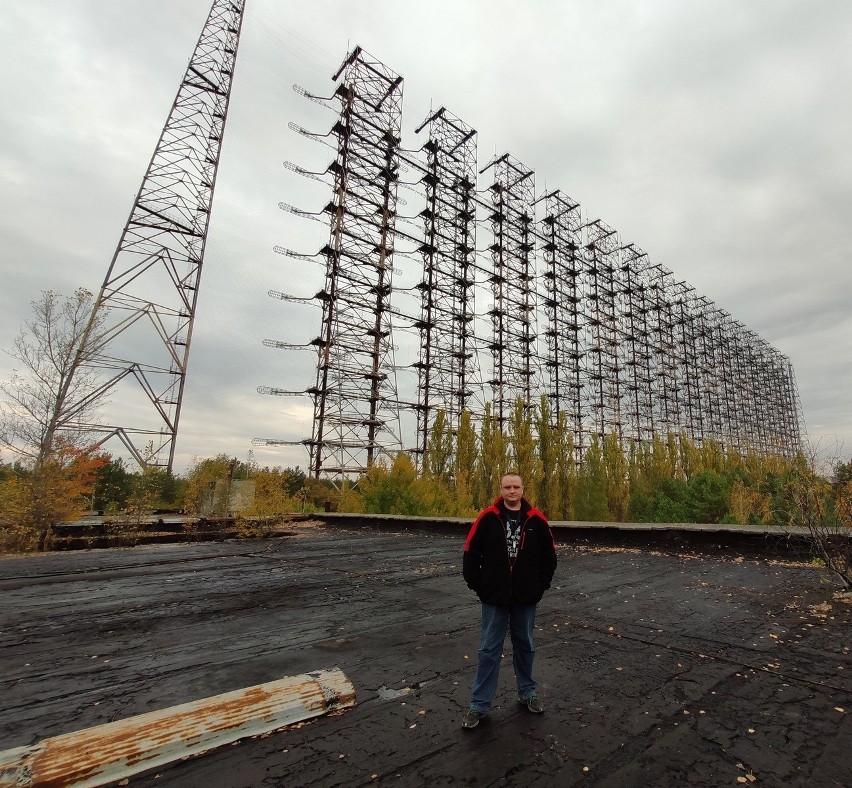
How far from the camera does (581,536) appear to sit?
1116 centimetres

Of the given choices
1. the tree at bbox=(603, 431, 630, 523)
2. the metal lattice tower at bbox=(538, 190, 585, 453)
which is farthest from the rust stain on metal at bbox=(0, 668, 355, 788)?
the metal lattice tower at bbox=(538, 190, 585, 453)

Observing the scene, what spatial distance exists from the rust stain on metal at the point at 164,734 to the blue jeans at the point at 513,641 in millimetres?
885

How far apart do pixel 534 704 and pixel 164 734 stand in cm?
204

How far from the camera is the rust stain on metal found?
2.02m

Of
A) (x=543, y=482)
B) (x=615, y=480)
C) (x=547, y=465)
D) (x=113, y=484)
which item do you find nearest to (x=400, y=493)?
(x=543, y=482)

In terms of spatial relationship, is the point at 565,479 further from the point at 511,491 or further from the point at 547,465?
the point at 511,491

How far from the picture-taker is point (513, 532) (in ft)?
9.86

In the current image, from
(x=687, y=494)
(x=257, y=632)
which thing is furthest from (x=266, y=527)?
(x=687, y=494)

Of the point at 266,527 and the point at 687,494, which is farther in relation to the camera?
the point at 687,494

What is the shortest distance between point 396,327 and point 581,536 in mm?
20778

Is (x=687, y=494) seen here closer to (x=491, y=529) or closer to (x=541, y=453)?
(x=541, y=453)

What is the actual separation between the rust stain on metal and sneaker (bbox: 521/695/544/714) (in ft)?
3.54

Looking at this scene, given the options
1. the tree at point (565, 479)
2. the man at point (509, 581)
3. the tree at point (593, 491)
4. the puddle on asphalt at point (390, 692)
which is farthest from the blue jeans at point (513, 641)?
the tree at point (593, 491)

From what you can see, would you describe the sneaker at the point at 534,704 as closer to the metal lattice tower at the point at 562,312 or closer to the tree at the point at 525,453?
the tree at the point at 525,453
